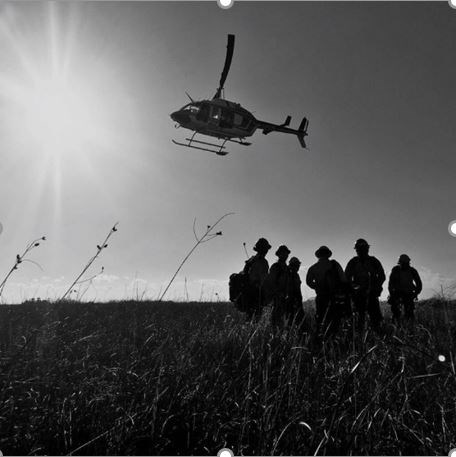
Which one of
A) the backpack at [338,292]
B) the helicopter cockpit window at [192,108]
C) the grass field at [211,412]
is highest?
the helicopter cockpit window at [192,108]

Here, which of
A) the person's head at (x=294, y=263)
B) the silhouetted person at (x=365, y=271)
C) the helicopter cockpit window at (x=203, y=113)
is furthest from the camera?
the helicopter cockpit window at (x=203, y=113)

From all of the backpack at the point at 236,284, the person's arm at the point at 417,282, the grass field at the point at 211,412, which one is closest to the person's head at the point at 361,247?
the person's arm at the point at 417,282

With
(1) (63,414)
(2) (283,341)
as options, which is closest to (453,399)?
(2) (283,341)

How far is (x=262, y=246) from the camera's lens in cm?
632

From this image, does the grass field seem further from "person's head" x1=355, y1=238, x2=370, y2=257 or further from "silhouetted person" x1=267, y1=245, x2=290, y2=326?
"person's head" x1=355, y1=238, x2=370, y2=257

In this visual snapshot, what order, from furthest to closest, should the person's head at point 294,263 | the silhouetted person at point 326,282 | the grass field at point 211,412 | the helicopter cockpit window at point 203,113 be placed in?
the helicopter cockpit window at point 203,113 → the person's head at point 294,263 → the silhouetted person at point 326,282 → the grass field at point 211,412

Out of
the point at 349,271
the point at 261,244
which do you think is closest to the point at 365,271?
the point at 349,271

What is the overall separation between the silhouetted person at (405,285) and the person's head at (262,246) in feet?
8.98

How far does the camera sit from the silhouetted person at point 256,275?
591cm

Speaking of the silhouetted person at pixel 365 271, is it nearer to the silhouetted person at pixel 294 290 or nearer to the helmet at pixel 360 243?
the helmet at pixel 360 243

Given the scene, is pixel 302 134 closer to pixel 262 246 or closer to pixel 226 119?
pixel 226 119

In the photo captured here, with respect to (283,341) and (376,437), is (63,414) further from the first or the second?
(283,341)

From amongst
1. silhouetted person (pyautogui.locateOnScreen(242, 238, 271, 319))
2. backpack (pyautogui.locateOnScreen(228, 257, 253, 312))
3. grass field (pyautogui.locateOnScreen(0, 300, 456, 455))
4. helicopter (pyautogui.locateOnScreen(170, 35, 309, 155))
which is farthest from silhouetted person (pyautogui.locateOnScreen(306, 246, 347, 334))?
helicopter (pyautogui.locateOnScreen(170, 35, 309, 155))

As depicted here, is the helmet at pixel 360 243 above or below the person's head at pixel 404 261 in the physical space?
above
